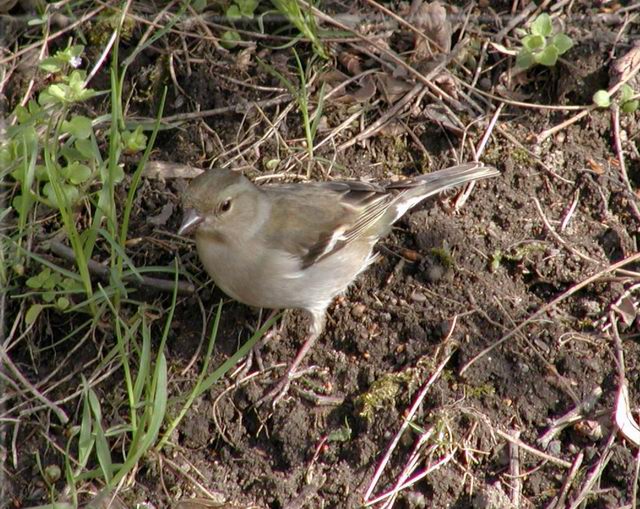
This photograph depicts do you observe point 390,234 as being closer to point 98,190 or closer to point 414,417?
point 414,417

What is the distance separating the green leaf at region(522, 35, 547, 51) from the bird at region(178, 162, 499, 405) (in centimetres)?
88

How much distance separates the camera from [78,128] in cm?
518

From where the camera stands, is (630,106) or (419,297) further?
(630,106)

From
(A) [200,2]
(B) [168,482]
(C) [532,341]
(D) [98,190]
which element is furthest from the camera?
(A) [200,2]

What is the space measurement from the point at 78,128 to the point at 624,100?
11.0 ft

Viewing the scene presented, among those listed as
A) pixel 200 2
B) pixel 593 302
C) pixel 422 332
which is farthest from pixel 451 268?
pixel 200 2

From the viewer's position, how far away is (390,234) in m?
5.51

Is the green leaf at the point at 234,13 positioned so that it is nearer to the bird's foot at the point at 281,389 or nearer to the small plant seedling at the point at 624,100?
the small plant seedling at the point at 624,100

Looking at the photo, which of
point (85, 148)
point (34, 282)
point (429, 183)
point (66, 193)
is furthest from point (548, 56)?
point (34, 282)

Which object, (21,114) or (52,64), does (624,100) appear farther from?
(21,114)

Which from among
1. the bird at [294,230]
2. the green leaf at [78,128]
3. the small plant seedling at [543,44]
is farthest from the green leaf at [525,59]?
the green leaf at [78,128]

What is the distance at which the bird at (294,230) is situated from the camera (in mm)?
4840

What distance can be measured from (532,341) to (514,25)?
2323 millimetres

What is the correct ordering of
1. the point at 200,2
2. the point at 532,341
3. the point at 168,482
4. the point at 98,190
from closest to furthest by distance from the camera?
the point at 168,482, the point at 532,341, the point at 98,190, the point at 200,2
